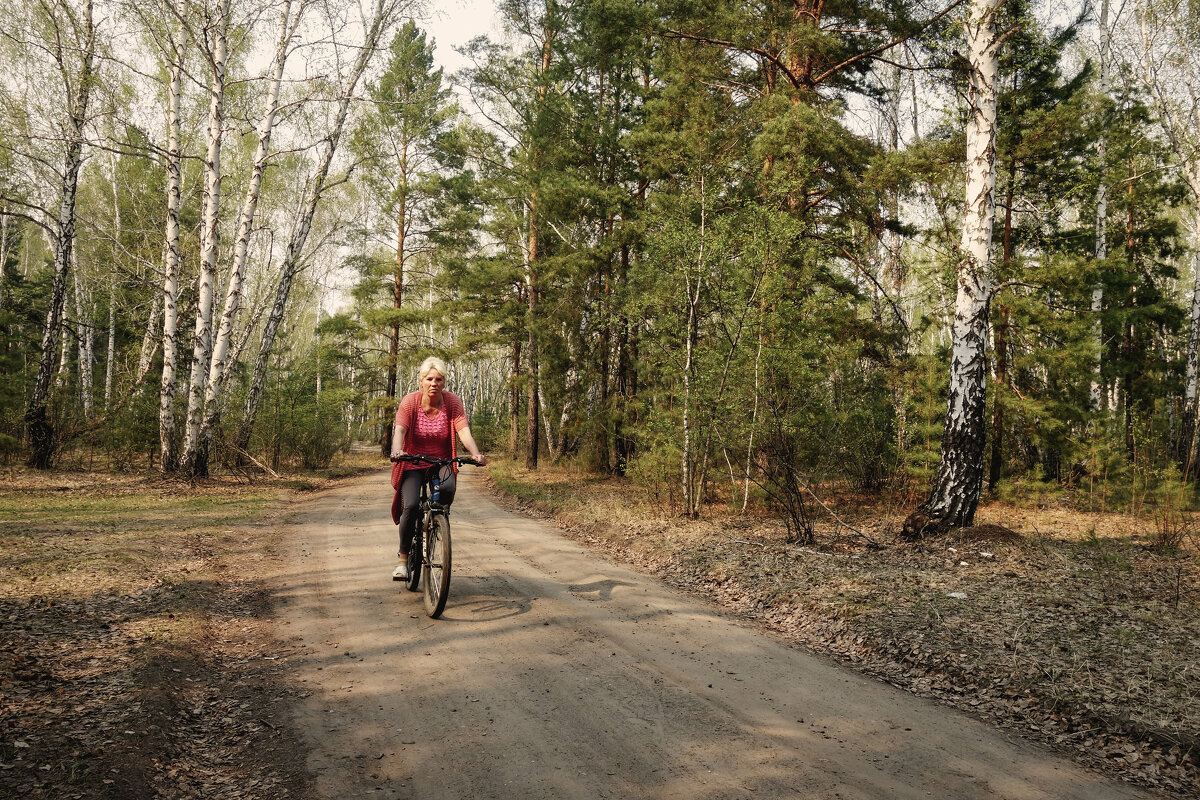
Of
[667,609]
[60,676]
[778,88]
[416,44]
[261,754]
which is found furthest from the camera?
[416,44]

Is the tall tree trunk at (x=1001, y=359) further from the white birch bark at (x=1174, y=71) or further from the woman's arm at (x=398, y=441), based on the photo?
the woman's arm at (x=398, y=441)

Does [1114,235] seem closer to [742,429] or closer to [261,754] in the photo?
[742,429]

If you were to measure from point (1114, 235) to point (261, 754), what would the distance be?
25.1 m

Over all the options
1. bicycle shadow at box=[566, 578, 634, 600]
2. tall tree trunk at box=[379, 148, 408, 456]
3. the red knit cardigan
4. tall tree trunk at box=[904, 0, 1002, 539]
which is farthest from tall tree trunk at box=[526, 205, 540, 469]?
the red knit cardigan

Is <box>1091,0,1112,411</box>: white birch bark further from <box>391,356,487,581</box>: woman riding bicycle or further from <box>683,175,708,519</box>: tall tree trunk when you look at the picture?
<box>391,356,487,581</box>: woman riding bicycle

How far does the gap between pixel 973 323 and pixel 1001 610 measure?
14.3 ft

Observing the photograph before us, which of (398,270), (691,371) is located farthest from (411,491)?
(398,270)

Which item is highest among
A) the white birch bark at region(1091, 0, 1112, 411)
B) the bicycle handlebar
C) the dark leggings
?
the white birch bark at region(1091, 0, 1112, 411)

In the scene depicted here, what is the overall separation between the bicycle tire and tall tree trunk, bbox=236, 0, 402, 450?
38.0 ft

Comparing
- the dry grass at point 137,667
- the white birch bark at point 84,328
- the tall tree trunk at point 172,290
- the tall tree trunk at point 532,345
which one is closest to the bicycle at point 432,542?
the dry grass at point 137,667

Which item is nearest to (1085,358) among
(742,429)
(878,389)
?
(878,389)

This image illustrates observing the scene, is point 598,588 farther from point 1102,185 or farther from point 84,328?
point 84,328

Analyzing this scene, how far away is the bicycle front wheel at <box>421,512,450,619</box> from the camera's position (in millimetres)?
5359

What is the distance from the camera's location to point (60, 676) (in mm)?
3906
